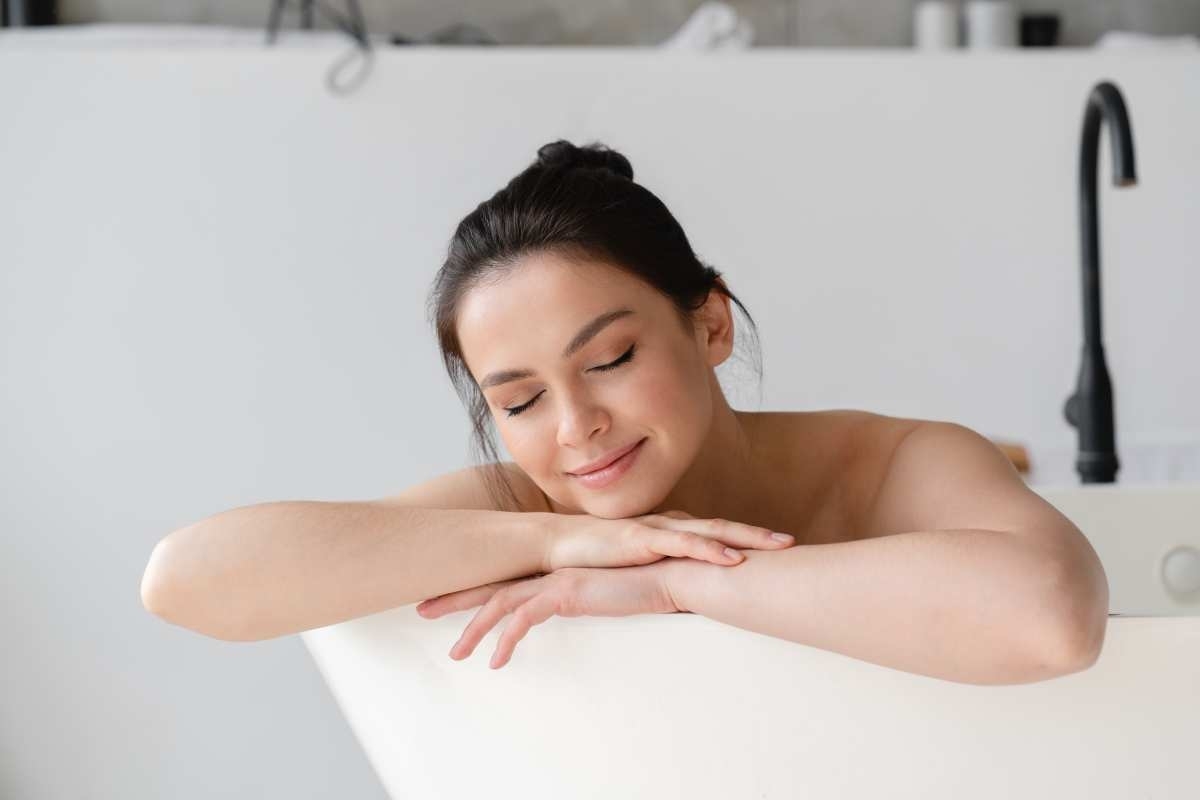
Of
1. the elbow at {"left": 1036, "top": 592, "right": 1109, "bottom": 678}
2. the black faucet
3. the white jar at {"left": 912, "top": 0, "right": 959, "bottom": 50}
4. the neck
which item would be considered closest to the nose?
the neck

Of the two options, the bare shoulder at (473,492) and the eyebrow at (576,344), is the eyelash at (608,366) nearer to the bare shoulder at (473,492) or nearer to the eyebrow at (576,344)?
the eyebrow at (576,344)

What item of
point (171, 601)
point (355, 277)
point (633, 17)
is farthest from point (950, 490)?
point (633, 17)

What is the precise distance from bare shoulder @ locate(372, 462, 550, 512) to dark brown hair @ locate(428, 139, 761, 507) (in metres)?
0.10

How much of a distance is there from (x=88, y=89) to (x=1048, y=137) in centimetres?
166

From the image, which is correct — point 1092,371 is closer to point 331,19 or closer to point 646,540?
point 646,540

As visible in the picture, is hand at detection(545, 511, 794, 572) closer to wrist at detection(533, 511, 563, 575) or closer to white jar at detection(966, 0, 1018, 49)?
wrist at detection(533, 511, 563, 575)

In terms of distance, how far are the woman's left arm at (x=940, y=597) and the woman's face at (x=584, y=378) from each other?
0.61 feet

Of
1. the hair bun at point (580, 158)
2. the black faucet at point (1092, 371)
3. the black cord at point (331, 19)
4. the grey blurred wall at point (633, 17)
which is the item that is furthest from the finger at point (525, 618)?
the grey blurred wall at point (633, 17)

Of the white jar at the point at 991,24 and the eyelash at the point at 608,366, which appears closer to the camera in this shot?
the eyelash at the point at 608,366

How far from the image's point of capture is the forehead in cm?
110

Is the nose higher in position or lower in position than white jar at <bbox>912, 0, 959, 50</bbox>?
lower

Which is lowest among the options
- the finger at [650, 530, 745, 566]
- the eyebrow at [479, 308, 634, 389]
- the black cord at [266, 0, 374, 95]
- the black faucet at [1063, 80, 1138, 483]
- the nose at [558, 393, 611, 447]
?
the black faucet at [1063, 80, 1138, 483]

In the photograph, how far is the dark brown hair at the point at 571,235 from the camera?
3.81 ft

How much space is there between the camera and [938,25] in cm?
271
